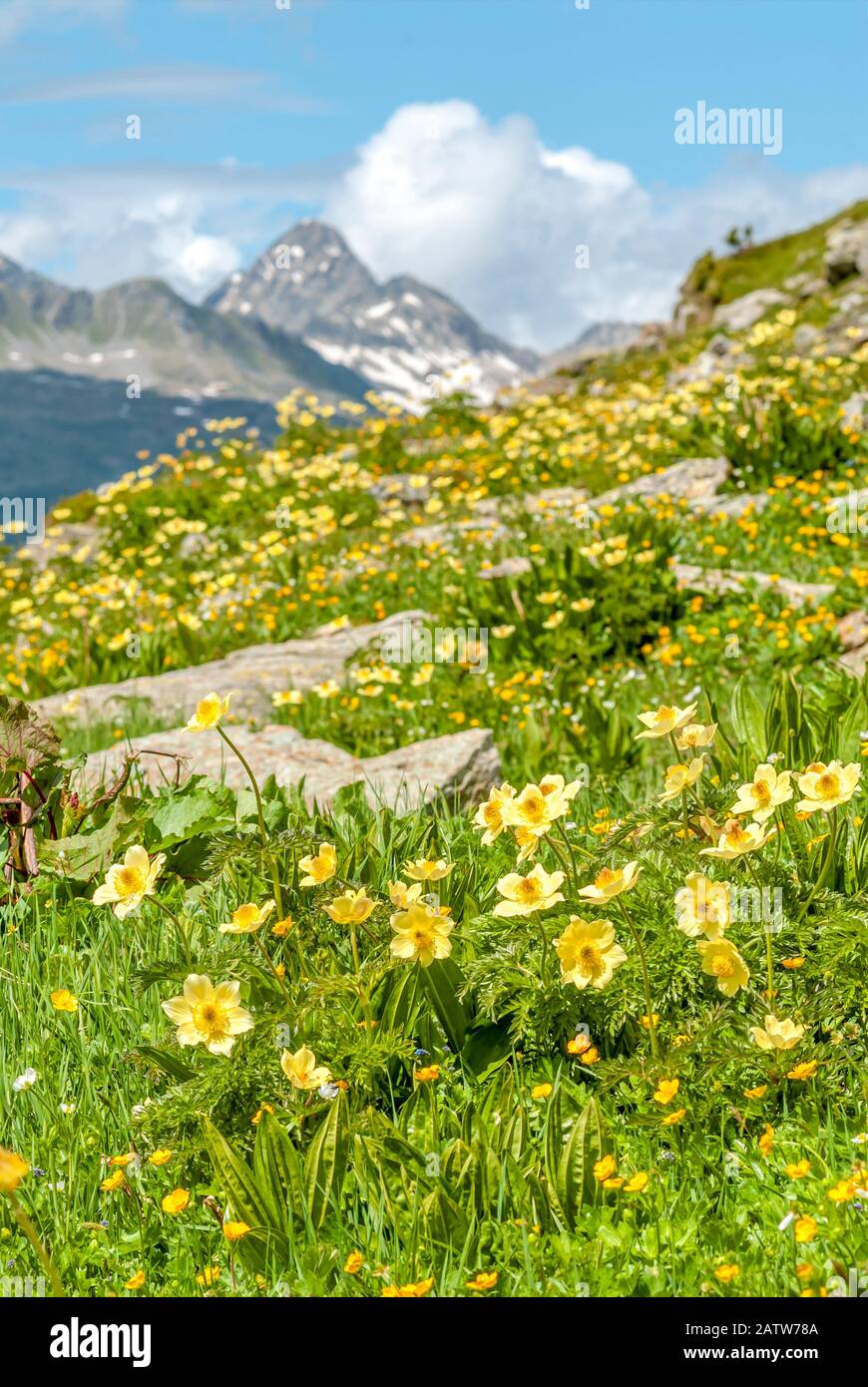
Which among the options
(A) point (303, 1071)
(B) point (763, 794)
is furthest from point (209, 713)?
(B) point (763, 794)

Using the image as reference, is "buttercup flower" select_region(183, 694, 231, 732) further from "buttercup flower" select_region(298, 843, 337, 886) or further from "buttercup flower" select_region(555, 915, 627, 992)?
"buttercup flower" select_region(555, 915, 627, 992)

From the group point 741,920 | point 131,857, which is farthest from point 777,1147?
point 131,857

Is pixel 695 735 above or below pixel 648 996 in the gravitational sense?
above

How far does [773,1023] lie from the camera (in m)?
2.49

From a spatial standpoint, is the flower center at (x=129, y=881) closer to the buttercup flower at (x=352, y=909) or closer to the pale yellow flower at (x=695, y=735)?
the buttercup flower at (x=352, y=909)

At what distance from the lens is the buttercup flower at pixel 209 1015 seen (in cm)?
254

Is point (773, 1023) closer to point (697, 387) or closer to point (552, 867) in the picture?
point (552, 867)

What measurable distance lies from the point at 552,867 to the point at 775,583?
4759 mm

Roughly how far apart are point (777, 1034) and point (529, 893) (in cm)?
60

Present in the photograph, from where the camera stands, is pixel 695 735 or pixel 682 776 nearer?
pixel 682 776

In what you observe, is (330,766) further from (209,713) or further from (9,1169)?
(9,1169)

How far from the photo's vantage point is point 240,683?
24.6ft

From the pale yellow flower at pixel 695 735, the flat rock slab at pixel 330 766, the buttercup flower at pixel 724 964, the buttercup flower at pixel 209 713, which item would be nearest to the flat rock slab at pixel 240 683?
the flat rock slab at pixel 330 766
